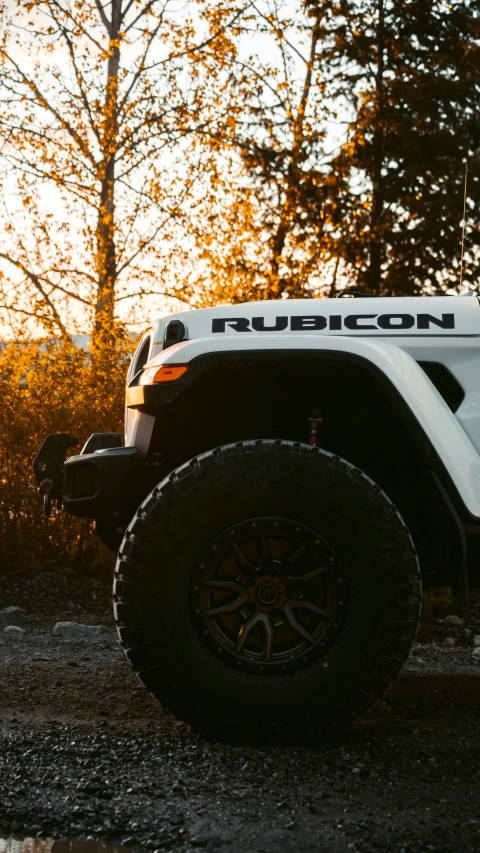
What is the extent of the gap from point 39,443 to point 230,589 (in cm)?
462

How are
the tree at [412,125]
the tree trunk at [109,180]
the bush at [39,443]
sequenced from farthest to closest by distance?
the tree at [412,125] → the tree trunk at [109,180] → the bush at [39,443]

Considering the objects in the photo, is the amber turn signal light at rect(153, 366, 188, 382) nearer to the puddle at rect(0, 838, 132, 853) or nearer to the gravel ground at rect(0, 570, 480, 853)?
the gravel ground at rect(0, 570, 480, 853)

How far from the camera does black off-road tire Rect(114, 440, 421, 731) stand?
313cm

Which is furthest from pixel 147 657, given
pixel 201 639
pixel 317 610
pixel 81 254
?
pixel 81 254

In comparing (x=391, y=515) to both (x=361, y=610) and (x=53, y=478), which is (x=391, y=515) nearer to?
(x=361, y=610)

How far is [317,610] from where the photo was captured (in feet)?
10.5

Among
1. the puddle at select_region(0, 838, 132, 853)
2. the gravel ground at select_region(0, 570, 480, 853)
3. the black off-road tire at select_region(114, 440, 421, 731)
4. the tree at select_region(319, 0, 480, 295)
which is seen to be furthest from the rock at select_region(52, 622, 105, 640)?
the tree at select_region(319, 0, 480, 295)

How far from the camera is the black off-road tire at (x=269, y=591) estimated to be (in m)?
3.13

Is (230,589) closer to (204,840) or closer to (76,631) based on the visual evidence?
(204,840)

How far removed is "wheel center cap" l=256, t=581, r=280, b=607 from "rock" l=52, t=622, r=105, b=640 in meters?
2.91

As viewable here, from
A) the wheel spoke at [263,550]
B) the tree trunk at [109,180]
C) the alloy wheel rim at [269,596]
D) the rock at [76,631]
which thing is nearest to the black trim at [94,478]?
the alloy wheel rim at [269,596]

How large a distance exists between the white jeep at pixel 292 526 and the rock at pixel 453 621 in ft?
9.47

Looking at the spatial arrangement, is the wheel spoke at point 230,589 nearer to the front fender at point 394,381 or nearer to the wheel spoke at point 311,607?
the wheel spoke at point 311,607

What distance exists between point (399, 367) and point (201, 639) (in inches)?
48.8
